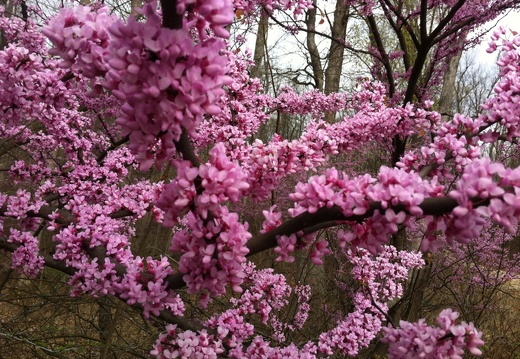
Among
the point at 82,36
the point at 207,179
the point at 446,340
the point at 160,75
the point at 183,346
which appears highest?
the point at 82,36

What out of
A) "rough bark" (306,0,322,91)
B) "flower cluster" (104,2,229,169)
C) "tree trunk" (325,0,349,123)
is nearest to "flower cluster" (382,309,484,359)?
"flower cluster" (104,2,229,169)

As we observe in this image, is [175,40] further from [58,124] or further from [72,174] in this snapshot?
[72,174]

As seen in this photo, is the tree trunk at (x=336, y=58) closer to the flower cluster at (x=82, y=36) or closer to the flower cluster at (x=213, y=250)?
the flower cluster at (x=213, y=250)

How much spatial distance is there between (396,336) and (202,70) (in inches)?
57.7

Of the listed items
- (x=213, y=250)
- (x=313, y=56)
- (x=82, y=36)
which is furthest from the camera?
(x=313, y=56)

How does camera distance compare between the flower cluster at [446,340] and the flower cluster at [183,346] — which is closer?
the flower cluster at [446,340]

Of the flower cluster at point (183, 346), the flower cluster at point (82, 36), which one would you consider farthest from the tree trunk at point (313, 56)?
the flower cluster at point (82, 36)

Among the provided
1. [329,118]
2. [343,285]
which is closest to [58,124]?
[343,285]

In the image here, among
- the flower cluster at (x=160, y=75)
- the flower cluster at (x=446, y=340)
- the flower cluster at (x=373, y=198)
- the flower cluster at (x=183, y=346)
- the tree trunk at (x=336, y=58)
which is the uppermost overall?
the tree trunk at (x=336, y=58)

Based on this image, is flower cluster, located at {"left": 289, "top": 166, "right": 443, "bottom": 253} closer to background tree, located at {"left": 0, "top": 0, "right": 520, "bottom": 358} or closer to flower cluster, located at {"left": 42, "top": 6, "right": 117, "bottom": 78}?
background tree, located at {"left": 0, "top": 0, "right": 520, "bottom": 358}

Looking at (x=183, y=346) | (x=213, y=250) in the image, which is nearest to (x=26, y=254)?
(x=183, y=346)

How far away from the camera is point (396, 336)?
180 centimetres

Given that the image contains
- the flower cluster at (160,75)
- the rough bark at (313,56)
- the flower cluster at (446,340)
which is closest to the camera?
the flower cluster at (160,75)

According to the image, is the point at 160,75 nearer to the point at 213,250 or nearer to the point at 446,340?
the point at 213,250
